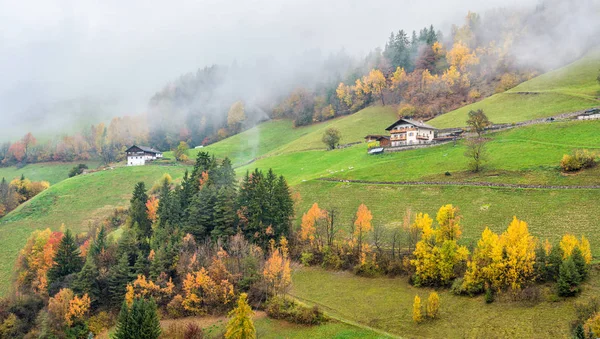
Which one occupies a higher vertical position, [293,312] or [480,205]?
[480,205]

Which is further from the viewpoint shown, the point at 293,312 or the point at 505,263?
the point at 293,312

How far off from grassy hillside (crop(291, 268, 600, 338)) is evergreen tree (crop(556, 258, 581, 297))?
0.92 metres

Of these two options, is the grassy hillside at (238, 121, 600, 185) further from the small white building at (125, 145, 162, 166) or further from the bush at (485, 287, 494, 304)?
the small white building at (125, 145, 162, 166)

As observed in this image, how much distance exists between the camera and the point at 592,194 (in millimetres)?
57594

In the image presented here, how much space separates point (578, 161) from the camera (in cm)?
6500

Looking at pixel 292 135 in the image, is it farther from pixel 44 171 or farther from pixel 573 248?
pixel 573 248

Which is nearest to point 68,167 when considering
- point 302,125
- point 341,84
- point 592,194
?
point 302,125

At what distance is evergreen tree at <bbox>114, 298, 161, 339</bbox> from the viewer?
144 ft

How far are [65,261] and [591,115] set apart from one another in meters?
103

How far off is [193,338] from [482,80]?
13840 cm

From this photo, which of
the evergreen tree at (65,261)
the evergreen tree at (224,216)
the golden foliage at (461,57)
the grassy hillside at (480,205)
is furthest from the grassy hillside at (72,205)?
the golden foliage at (461,57)

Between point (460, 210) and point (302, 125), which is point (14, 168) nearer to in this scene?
point (302, 125)

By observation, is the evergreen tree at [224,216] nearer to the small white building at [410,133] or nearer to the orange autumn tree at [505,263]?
the orange autumn tree at [505,263]

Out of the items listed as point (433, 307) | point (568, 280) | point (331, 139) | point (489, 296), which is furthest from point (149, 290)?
point (331, 139)
